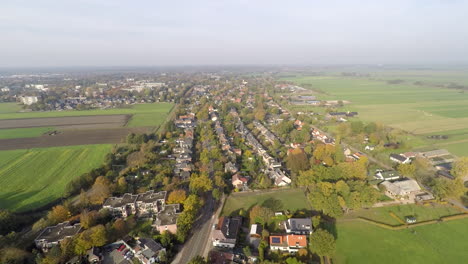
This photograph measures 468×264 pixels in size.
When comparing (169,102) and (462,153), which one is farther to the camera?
(169,102)

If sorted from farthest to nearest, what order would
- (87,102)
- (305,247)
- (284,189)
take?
(87,102)
(284,189)
(305,247)

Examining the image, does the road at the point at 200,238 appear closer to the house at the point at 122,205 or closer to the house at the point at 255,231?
the house at the point at 255,231

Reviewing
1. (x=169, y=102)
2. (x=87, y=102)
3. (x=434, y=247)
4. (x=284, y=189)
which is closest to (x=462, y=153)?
(x=434, y=247)

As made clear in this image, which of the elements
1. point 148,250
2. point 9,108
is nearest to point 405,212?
point 148,250

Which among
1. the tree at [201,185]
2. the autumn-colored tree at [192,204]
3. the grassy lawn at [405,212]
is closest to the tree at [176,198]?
the autumn-colored tree at [192,204]

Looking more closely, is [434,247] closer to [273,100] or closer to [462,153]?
[462,153]

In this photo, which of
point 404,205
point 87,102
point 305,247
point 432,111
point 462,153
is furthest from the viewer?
point 87,102

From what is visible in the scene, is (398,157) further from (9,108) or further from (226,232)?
(9,108)

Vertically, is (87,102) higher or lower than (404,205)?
higher
